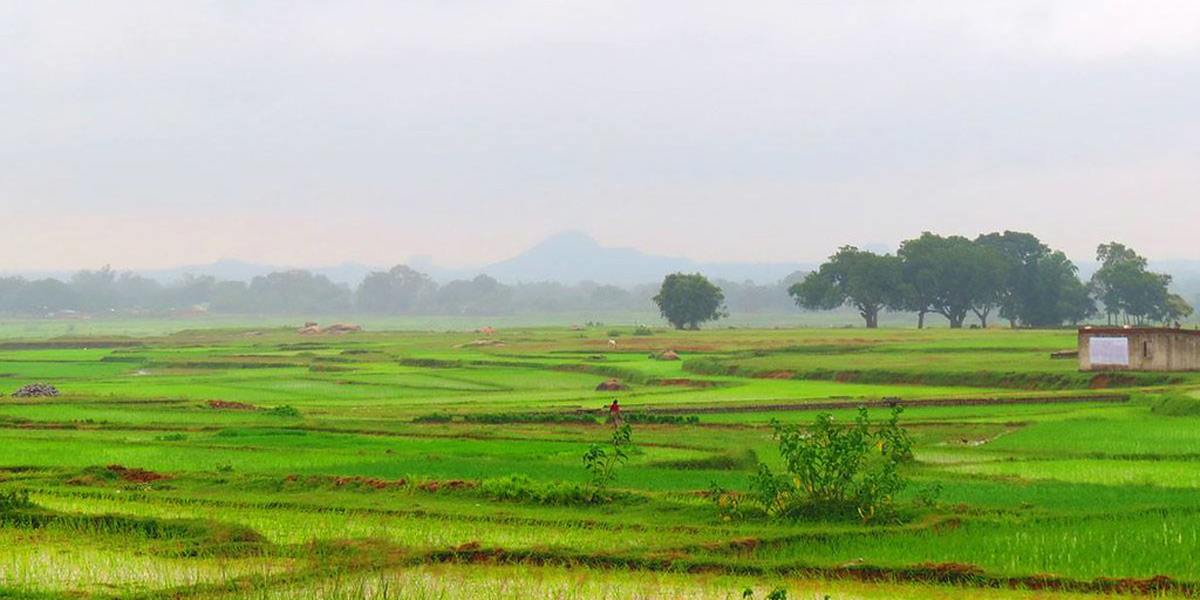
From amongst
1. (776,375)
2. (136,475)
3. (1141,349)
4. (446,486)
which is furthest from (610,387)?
(446,486)

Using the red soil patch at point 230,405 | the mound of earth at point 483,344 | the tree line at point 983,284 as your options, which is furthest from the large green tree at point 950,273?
the red soil patch at point 230,405

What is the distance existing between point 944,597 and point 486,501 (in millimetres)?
6804

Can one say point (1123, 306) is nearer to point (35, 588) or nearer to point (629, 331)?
point (629, 331)

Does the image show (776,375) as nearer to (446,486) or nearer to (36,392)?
(36,392)

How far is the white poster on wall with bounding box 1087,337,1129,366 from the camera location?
137 feet

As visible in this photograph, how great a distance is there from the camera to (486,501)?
16672 millimetres

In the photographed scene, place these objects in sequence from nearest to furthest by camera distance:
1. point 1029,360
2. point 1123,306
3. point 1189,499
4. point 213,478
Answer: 1. point 1189,499
2. point 213,478
3. point 1029,360
4. point 1123,306

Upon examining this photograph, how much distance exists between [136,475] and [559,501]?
6554 mm

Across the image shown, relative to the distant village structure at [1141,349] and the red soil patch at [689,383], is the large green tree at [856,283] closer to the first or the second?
the red soil patch at [689,383]

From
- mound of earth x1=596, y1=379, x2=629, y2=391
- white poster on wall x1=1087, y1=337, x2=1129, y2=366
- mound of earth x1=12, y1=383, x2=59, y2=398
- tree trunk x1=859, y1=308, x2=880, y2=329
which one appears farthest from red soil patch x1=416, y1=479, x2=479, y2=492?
tree trunk x1=859, y1=308, x2=880, y2=329

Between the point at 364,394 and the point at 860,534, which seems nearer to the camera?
the point at 860,534

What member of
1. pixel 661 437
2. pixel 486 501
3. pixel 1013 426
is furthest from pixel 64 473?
pixel 1013 426

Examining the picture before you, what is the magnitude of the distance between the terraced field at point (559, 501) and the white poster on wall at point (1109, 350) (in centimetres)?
80

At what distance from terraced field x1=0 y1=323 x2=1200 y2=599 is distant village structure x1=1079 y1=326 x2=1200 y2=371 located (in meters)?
0.83
